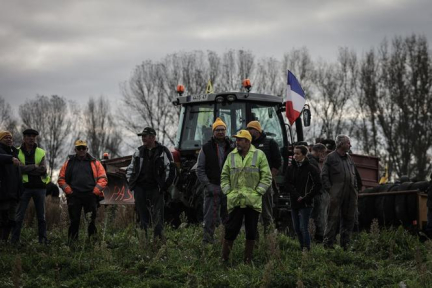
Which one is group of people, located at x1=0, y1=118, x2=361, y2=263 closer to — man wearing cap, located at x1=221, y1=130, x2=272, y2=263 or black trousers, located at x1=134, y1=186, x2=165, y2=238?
black trousers, located at x1=134, y1=186, x2=165, y2=238

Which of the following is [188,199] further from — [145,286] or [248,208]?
[145,286]

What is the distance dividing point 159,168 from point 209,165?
83 centimetres

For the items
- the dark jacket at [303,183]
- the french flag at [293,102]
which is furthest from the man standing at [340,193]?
the french flag at [293,102]

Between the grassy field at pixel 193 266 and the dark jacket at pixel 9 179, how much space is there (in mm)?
766

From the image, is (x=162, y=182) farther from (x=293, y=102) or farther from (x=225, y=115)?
(x=293, y=102)

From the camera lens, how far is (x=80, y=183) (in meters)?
11.7

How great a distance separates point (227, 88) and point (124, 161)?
30450 millimetres

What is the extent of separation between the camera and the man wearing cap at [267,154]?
37.3ft

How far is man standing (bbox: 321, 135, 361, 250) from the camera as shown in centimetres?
1195

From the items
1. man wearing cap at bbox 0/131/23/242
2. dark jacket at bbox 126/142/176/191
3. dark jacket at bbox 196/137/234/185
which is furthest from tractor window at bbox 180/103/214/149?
man wearing cap at bbox 0/131/23/242

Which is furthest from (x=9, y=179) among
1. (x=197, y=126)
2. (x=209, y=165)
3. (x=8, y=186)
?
(x=197, y=126)

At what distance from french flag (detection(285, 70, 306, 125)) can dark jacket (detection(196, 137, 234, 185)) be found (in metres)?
4.44

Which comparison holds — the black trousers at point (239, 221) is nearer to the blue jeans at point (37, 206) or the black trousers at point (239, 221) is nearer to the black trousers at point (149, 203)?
the black trousers at point (149, 203)

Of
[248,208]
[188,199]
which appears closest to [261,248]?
[248,208]
